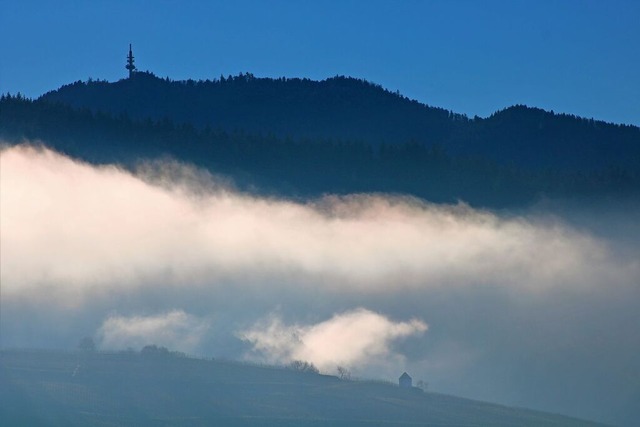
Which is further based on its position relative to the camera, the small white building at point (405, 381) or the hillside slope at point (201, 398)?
the small white building at point (405, 381)

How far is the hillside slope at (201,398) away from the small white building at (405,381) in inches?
116

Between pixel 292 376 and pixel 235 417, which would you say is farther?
pixel 292 376

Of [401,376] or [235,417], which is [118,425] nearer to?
[235,417]

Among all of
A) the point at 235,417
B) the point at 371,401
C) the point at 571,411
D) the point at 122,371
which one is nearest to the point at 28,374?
the point at 122,371

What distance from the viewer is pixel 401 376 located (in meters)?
173

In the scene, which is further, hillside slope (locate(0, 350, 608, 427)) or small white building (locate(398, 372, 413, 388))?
small white building (locate(398, 372, 413, 388))

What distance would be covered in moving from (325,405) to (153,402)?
15171 mm

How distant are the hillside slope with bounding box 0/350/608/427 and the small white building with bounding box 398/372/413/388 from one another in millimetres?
2938

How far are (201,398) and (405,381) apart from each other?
27.9 m

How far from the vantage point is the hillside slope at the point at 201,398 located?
14075 centimetres

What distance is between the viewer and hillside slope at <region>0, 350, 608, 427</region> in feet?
462

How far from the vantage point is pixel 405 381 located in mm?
171625

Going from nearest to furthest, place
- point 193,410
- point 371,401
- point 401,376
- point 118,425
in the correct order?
point 118,425 < point 193,410 < point 371,401 < point 401,376

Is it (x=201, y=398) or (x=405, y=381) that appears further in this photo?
(x=405, y=381)
